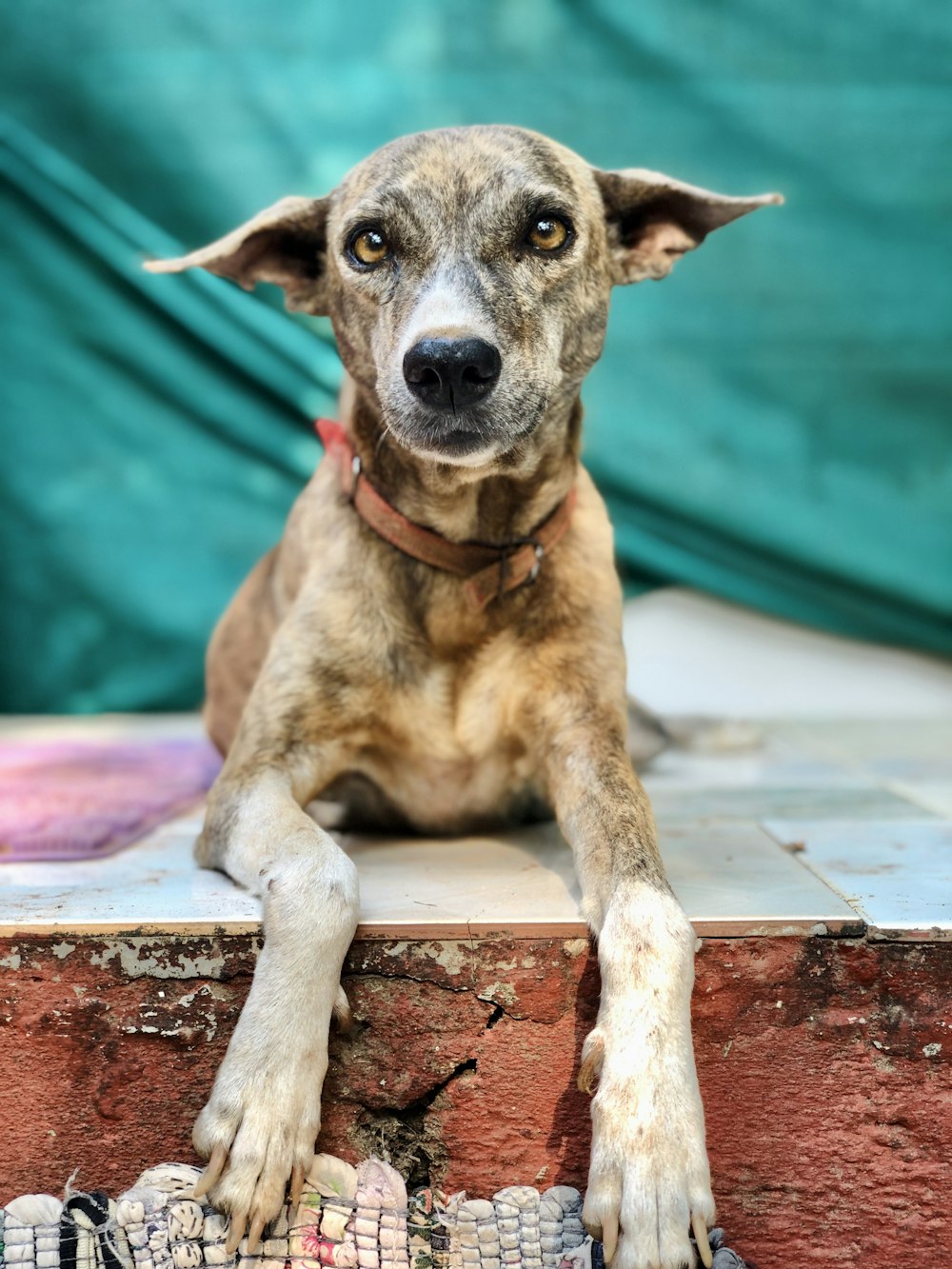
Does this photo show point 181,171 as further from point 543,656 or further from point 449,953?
point 449,953

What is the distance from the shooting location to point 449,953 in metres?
1.93

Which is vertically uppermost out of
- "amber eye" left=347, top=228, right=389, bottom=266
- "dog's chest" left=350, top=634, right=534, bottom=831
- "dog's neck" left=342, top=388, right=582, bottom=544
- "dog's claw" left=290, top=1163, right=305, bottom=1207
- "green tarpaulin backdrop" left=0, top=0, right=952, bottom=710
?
"green tarpaulin backdrop" left=0, top=0, right=952, bottom=710

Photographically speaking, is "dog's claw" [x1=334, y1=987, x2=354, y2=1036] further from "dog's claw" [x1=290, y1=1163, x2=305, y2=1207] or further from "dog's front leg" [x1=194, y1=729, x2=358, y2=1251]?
"dog's claw" [x1=290, y1=1163, x2=305, y2=1207]

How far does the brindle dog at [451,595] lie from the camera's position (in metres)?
1.86

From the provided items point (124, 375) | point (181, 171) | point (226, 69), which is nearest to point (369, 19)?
point (226, 69)

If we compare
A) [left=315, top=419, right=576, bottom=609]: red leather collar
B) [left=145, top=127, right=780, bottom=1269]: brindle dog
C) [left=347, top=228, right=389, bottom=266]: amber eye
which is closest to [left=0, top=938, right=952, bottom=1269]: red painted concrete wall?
[left=145, top=127, right=780, bottom=1269]: brindle dog

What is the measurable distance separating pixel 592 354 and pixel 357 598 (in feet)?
2.01

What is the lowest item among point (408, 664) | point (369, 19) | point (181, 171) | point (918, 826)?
point (918, 826)

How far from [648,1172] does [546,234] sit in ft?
4.96

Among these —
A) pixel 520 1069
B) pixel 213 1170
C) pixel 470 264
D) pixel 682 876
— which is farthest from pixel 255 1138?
pixel 470 264

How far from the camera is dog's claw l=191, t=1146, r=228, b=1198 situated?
65.3 inches

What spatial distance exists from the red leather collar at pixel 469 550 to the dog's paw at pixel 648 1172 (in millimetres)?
993

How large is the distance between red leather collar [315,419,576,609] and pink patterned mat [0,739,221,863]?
80cm

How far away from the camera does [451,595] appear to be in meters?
2.45
